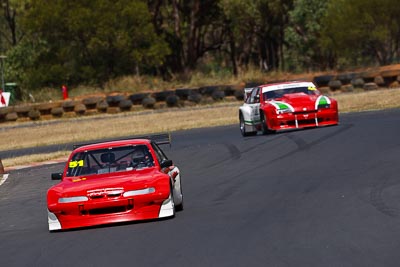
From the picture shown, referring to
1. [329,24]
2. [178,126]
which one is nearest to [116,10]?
[329,24]

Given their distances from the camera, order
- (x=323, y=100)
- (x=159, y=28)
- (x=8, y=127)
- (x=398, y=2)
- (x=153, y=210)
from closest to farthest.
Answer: (x=153, y=210) < (x=323, y=100) < (x=8, y=127) < (x=398, y=2) < (x=159, y=28)

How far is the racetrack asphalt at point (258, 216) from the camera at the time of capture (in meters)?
8.63

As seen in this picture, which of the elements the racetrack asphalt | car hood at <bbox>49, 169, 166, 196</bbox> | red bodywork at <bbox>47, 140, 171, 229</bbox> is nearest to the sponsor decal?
car hood at <bbox>49, 169, 166, 196</bbox>

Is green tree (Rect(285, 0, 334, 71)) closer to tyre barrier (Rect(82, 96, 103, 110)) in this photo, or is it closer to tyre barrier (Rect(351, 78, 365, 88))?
tyre barrier (Rect(351, 78, 365, 88))

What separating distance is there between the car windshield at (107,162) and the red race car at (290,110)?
33.7ft

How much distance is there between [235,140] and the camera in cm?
2305

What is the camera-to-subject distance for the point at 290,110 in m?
22.8

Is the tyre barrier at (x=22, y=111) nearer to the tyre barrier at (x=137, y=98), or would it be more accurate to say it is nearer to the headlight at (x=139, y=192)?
the tyre barrier at (x=137, y=98)

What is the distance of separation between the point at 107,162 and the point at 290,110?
34.9 feet

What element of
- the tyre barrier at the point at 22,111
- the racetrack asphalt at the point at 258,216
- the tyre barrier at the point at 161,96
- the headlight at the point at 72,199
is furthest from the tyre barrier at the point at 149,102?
the headlight at the point at 72,199

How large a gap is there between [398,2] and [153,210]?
112ft

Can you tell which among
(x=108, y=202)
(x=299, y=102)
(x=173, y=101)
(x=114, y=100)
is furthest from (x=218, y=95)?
(x=108, y=202)

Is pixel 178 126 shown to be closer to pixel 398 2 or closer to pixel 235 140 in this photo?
pixel 235 140

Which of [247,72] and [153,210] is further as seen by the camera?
[247,72]
